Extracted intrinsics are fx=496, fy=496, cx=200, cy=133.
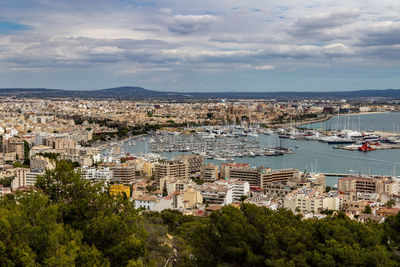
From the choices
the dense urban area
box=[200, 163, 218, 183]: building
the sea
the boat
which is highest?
the dense urban area

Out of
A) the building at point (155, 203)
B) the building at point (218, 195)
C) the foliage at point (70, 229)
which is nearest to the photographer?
the foliage at point (70, 229)

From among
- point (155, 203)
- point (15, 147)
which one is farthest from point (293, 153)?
point (155, 203)

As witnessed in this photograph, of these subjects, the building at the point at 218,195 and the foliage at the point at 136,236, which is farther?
the building at the point at 218,195

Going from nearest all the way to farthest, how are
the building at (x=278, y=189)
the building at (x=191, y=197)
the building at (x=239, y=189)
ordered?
the building at (x=191, y=197)
the building at (x=239, y=189)
the building at (x=278, y=189)

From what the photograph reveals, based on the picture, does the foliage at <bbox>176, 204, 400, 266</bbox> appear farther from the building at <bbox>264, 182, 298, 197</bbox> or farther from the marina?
the marina

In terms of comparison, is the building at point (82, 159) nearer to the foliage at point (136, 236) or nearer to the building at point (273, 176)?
the building at point (273, 176)

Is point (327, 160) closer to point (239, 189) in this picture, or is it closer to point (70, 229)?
point (239, 189)

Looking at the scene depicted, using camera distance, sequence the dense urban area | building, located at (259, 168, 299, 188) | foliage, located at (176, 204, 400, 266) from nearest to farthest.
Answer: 1. the dense urban area
2. foliage, located at (176, 204, 400, 266)
3. building, located at (259, 168, 299, 188)

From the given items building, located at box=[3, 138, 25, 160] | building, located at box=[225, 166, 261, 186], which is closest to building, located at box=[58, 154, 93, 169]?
building, located at box=[3, 138, 25, 160]

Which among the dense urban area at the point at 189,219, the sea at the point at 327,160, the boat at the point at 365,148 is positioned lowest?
the sea at the point at 327,160

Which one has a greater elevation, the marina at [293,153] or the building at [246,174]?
the building at [246,174]

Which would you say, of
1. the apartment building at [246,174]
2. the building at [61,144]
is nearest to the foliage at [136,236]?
the apartment building at [246,174]
